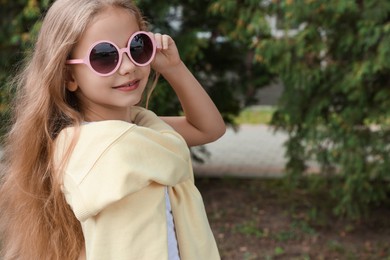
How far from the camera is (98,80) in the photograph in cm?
158

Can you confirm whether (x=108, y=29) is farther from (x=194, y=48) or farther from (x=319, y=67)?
(x=194, y=48)

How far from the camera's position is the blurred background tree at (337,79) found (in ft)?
13.5

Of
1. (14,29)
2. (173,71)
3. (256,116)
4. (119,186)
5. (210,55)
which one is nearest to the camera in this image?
(119,186)

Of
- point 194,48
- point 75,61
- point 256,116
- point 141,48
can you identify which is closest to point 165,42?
point 141,48

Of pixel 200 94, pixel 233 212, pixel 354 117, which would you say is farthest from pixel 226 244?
pixel 200 94

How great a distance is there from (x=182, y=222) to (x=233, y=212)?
3.91m

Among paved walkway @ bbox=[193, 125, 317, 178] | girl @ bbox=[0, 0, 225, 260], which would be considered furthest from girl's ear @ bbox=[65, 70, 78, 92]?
paved walkway @ bbox=[193, 125, 317, 178]

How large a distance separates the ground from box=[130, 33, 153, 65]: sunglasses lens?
10.2 feet

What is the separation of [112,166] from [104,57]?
28 centimetres

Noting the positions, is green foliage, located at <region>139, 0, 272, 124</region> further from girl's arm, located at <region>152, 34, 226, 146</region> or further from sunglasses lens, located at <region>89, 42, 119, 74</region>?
sunglasses lens, located at <region>89, 42, 119, 74</region>

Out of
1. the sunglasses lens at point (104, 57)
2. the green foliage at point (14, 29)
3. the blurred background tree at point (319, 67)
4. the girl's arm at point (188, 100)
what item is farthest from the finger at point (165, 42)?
the green foliage at point (14, 29)

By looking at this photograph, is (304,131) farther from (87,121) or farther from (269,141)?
(269,141)

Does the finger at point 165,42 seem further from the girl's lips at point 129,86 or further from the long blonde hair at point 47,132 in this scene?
the girl's lips at point 129,86

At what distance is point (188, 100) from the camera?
6.28 ft
